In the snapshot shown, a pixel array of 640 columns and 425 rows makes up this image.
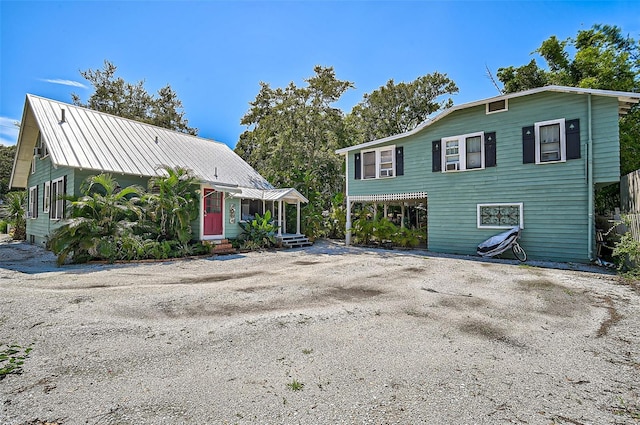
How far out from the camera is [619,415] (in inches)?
95.2

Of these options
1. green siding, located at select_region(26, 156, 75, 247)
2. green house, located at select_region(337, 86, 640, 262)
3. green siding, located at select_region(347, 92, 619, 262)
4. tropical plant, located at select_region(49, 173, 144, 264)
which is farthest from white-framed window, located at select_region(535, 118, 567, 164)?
green siding, located at select_region(26, 156, 75, 247)

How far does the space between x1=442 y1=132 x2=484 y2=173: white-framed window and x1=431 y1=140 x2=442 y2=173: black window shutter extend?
0.16m

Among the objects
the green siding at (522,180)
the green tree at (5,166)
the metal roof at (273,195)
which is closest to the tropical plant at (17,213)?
the metal roof at (273,195)

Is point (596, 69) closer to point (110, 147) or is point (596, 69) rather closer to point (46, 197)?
point (110, 147)

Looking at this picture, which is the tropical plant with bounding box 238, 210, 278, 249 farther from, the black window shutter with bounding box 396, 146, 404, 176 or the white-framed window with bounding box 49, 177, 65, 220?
the white-framed window with bounding box 49, 177, 65, 220

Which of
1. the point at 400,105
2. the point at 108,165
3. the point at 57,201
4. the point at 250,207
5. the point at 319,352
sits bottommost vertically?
the point at 319,352

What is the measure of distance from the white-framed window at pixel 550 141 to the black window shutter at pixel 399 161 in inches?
200

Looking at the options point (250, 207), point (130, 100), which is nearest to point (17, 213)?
point (130, 100)

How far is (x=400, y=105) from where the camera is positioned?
23922 millimetres

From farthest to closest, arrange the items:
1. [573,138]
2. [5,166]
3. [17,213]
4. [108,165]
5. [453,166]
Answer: [5,166]
[17,213]
[453,166]
[108,165]
[573,138]

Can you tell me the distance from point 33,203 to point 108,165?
6.64 meters

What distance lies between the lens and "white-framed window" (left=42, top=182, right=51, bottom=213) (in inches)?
526

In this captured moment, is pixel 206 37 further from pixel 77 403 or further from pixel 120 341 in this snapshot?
pixel 77 403

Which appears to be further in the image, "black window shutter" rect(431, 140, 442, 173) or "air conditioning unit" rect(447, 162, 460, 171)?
"black window shutter" rect(431, 140, 442, 173)
